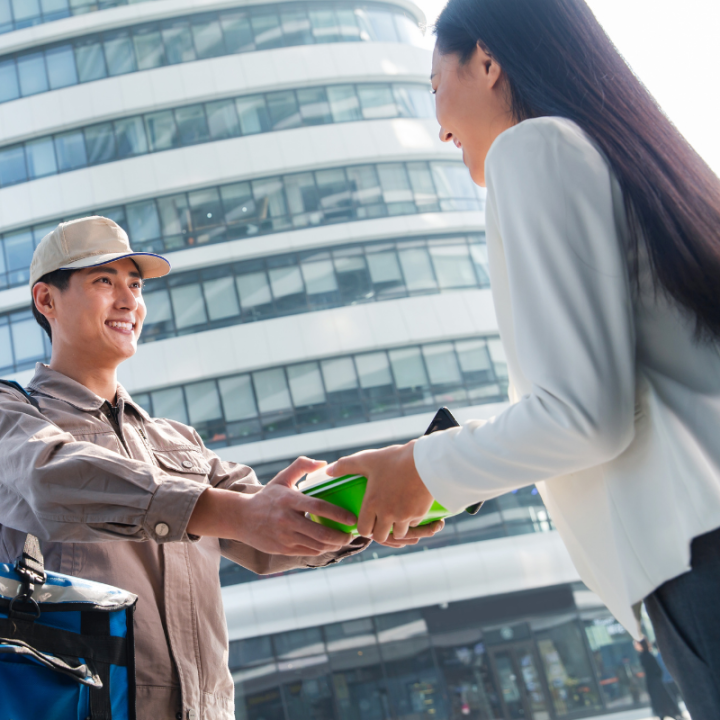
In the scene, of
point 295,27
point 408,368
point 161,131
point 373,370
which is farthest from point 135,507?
point 295,27

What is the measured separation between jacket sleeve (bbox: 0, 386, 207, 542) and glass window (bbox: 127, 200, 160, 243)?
819 inches

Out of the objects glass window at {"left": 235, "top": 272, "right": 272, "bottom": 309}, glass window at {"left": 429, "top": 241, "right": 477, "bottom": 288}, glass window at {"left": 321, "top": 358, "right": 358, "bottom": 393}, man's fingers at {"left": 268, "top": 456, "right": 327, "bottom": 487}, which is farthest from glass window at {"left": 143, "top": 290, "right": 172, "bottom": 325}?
man's fingers at {"left": 268, "top": 456, "right": 327, "bottom": 487}

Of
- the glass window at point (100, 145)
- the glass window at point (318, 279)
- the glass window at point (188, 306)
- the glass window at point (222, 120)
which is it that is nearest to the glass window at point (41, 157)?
the glass window at point (100, 145)

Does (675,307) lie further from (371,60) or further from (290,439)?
(371,60)

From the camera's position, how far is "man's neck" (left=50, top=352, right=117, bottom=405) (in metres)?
2.49

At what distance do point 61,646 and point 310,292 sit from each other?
19.4 meters

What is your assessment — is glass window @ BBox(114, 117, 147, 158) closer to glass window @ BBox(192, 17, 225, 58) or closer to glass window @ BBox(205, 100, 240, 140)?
glass window @ BBox(205, 100, 240, 140)

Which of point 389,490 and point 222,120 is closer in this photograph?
point 389,490

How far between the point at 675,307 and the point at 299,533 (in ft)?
3.81

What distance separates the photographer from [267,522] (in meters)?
1.96

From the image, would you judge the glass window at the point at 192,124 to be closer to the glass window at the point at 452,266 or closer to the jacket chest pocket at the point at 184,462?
the glass window at the point at 452,266

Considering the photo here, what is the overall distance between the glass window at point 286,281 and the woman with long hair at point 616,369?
775 inches

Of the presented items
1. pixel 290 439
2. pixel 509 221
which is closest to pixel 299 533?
pixel 509 221

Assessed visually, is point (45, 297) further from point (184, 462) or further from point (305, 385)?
point (305, 385)
